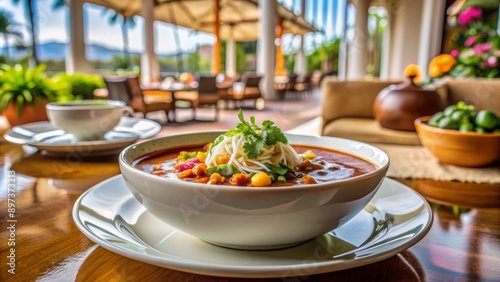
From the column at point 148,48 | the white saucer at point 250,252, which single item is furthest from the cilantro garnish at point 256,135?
A: the column at point 148,48

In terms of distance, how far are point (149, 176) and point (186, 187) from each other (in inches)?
2.1

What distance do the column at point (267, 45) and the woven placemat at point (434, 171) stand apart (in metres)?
10.4

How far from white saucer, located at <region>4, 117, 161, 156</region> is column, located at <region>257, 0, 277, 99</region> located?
10.3 meters

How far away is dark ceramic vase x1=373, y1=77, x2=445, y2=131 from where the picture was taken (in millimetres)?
1856

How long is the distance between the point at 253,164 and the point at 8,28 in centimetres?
1969

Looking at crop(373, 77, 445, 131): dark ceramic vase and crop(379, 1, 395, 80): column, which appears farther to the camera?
crop(379, 1, 395, 80): column

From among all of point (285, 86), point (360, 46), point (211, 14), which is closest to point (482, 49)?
point (360, 46)

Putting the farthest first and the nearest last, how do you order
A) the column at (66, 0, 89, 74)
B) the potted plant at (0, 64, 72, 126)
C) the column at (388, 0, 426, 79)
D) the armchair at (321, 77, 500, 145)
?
the column at (388, 0, 426, 79) → the column at (66, 0, 89, 74) → the armchair at (321, 77, 500, 145) → the potted plant at (0, 64, 72, 126)

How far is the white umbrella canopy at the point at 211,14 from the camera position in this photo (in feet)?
37.3

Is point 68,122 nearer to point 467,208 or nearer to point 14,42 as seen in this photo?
point 467,208

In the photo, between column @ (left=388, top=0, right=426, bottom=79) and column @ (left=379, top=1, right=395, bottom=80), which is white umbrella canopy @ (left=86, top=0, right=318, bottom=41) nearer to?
column @ (left=379, top=1, right=395, bottom=80)

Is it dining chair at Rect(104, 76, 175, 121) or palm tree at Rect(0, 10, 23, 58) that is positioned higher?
palm tree at Rect(0, 10, 23, 58)

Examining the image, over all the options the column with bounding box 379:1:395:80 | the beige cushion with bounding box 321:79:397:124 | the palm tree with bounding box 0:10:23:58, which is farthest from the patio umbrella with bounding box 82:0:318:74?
the beige cushion with bounding box 321:79:397:124

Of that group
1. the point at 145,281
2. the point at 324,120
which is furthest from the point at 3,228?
the point at 324,120
